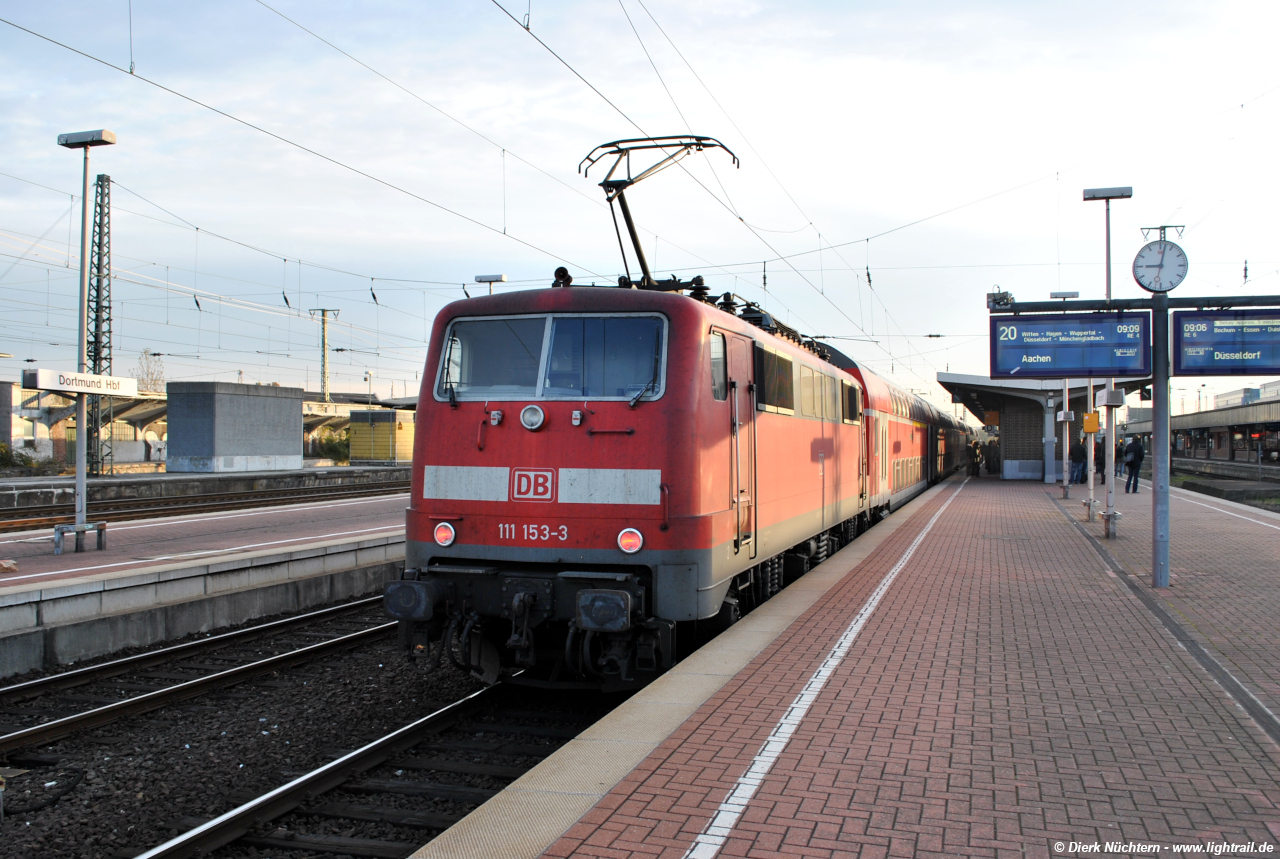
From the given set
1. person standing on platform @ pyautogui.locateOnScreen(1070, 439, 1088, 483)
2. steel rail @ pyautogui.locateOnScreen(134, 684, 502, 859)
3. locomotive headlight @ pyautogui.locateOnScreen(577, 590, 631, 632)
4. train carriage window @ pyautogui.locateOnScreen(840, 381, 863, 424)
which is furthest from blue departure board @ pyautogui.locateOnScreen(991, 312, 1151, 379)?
person standing on platform @ pyautogui.locateOnScreen(1070, 439, 1088, 483)

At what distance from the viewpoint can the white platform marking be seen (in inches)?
149

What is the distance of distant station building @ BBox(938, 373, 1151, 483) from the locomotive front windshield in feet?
94.1

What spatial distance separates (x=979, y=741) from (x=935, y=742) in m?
0.26

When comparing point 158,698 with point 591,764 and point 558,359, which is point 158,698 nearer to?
point 558,359

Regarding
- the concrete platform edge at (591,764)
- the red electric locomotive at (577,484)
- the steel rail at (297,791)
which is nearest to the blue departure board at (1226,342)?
the red electric locomotive at (577,484)

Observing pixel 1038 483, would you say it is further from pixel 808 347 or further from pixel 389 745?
pixel 389 745

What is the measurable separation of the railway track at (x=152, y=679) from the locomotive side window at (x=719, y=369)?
4763 mm

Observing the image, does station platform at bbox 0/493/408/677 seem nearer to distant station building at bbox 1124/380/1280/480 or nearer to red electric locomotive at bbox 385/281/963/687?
red electric locomotive at bbox 385/281/963/687

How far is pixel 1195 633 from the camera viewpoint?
7.97 metres

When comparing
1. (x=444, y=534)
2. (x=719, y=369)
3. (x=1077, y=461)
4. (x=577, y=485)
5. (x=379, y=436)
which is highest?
(x=719, y=369)

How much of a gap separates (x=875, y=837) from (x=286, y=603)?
9.11 m

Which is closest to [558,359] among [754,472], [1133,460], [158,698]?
[754,472]

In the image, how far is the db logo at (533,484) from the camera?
22.0ft

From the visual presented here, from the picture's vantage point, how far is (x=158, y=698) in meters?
7.05
